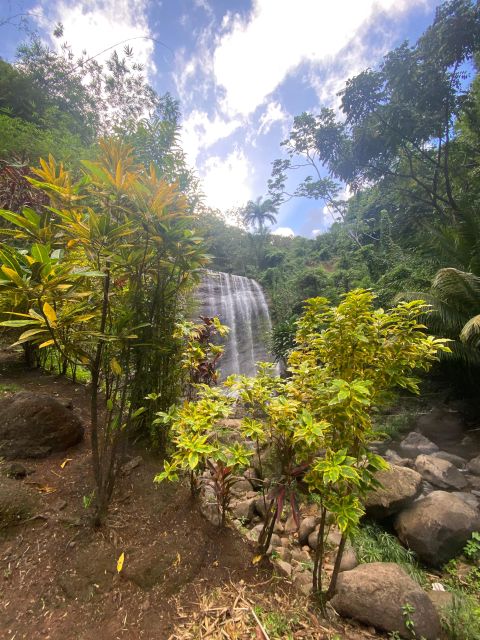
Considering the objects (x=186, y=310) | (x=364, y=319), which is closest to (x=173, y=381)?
(x=186, y=310)

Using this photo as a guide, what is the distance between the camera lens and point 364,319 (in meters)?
1.55

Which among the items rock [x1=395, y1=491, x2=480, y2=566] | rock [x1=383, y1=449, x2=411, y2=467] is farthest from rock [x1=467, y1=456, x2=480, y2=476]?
rock [x1=395, y1=491, x2=480, y2=566]

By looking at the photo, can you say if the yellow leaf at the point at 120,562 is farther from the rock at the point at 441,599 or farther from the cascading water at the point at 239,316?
the cascading water at the point at 239,316

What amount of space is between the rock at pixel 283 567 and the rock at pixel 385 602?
285mm

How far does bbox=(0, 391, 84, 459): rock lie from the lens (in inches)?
82.2

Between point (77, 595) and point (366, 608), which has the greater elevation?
point (77, 595)

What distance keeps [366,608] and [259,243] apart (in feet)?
91.3

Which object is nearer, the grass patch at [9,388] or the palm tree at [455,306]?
the grass patch at [9,388]

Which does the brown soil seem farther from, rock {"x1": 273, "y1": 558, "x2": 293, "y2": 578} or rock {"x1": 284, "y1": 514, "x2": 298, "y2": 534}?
rock {"x1": 284, "y1": 514, "x2": 298, "y2": 534}

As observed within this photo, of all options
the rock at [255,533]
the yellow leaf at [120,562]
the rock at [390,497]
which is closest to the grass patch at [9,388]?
the yellow leaf at [120,562]

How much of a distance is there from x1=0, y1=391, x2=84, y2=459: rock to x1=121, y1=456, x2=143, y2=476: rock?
55 centimetres

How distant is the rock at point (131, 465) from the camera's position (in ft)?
6.90

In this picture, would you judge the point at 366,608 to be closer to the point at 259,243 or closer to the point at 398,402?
the point at 398,402

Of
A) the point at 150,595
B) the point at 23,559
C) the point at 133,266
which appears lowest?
the point at 150,595
